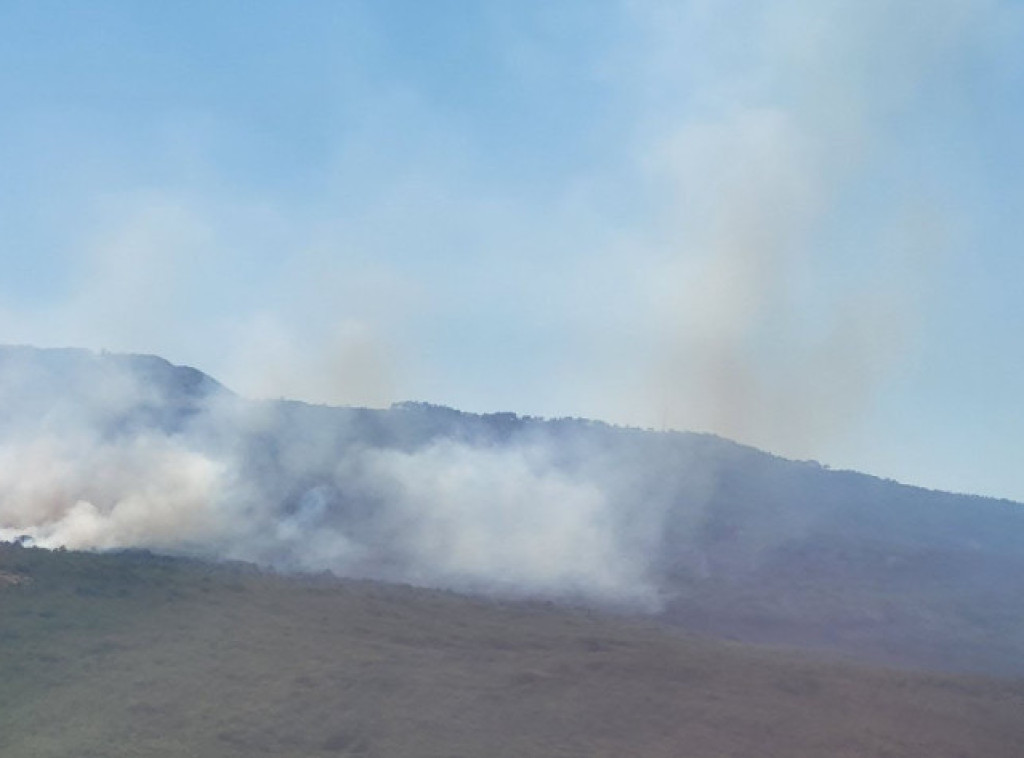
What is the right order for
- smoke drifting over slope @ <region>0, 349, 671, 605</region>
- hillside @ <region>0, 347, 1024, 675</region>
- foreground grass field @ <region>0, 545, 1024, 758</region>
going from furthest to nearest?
smoke drifting over slope @ <region>0, 349, 671, 605</region> → hillside @ <region>0, 347, 1024, 675</region> → foreground grass field @ <region>0, 545, 1024, 758</region>

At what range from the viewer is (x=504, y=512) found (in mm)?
88562

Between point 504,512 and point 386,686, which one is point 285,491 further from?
point 386,686

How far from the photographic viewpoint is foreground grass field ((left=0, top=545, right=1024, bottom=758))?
3612 centimetres

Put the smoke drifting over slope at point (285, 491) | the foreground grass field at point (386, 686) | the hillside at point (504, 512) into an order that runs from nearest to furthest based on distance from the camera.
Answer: the foreground grass field at point (386, 686)
the hillside at point (504, 512)
the smoke drifting over slope at point (285, 491)

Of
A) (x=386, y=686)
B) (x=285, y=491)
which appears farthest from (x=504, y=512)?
(x=386, y=686)

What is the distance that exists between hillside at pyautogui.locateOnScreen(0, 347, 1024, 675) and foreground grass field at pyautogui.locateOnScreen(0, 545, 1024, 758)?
16.7 meters

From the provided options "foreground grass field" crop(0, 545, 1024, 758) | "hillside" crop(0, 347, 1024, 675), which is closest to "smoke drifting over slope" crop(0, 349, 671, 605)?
"hillside" crop(0, 347, 1024, 675)

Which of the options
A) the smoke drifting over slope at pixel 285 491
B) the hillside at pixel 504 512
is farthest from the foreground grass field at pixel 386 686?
the smoke drifting over slope at pixel 285 491

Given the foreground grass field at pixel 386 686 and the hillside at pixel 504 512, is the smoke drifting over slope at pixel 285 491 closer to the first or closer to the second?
the hillside at pixel 504 512

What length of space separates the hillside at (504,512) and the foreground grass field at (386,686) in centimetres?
1670

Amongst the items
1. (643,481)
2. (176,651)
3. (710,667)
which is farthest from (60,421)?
(710,667)

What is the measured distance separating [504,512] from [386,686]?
159 ft

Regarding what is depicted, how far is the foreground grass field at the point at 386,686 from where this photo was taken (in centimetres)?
3612

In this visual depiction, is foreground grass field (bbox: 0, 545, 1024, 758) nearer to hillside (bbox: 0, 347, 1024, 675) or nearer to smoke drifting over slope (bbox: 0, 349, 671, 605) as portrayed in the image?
hillside (bbox: 0, 347, 1024, 675)
